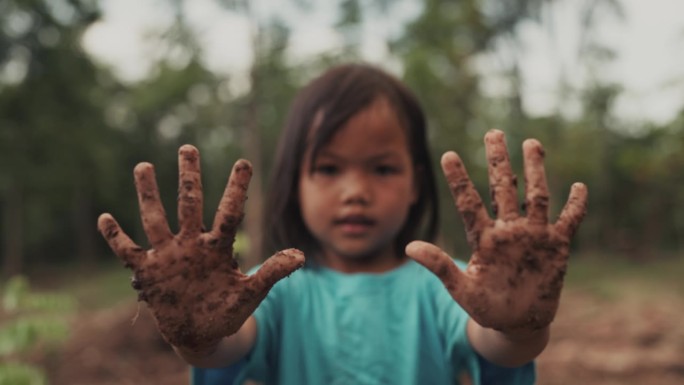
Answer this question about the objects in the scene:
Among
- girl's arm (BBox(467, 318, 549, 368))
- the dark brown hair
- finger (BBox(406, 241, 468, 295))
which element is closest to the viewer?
finger (BBox(406, 241, 468, 295))

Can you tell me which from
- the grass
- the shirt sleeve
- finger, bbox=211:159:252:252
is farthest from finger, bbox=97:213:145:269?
the grass

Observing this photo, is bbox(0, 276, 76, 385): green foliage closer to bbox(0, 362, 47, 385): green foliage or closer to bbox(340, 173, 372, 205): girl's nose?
bbox(0, 362, 47, 385): green foliage

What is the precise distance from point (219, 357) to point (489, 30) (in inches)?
542

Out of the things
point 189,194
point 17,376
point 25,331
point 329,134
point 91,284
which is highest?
point 329,134

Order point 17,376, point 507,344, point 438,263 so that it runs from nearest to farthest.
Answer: point 438,263
point 507,344
point 17,376

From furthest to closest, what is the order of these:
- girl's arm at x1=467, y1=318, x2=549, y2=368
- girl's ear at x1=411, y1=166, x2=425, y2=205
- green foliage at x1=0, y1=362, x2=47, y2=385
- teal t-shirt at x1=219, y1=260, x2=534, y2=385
→ green foliage at x1=0, y1=362, x2=47, y2=385 → girl's ear at x1=411, y1=166, x2=425, y2=205 → teal t-shirt at x1=219, y1=260, x2=534, y2=385 → girl's arm at x1=467, y1=318, x2=549, y2=368

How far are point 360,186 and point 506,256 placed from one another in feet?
1.83

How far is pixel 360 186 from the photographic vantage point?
5.09 feet

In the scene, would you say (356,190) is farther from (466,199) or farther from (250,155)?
(250,155)

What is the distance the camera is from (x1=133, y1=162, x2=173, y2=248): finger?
1.09 meters

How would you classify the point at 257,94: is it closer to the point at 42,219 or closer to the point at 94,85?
the point at 94,85

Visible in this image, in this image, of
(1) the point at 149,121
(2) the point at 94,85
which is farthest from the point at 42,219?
(2) the point at 94,85

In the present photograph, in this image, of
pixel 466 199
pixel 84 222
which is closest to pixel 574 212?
pixel 466 199

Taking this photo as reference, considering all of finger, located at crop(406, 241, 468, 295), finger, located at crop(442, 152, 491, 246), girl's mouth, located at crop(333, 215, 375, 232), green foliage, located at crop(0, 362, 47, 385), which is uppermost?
finger, located at crop(442, 152, 491, 246)
